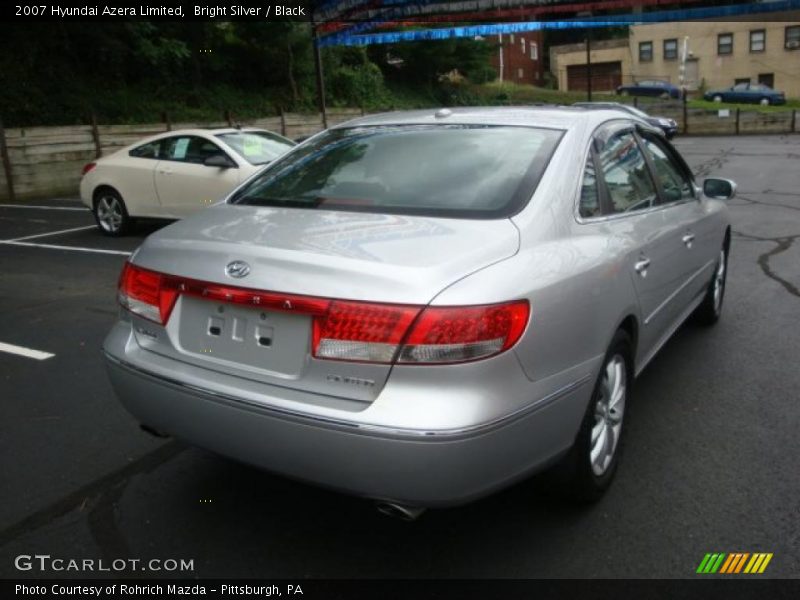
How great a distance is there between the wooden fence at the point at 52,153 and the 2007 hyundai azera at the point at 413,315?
539 inches

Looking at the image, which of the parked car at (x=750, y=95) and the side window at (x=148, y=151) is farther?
the parked car at (x=750, y=95)

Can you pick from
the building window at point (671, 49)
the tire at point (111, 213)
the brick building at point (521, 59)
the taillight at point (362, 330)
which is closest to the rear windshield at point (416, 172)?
the taillight at point (362, 330)

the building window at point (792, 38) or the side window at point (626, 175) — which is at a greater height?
the building window at point (792, 38)

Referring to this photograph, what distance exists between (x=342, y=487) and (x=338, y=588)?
1.46 feet

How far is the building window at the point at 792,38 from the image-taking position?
48.1 m

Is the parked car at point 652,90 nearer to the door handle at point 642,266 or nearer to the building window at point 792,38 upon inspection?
the building window at point 792,38

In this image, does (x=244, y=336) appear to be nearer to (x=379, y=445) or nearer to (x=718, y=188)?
(x=379, y=445)

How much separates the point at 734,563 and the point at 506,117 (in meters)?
2.14

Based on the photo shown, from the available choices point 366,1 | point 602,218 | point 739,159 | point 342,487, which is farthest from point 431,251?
point 739,159

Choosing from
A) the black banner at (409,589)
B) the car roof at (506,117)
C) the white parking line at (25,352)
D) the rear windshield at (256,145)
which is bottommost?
the black banner at (409,589)

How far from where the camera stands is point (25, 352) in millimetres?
4977

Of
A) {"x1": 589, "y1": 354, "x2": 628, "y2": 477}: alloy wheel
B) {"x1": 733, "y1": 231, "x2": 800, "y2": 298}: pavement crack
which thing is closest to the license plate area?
{"x1": 589, "y1": 354, "x2": 628, "y2": 477}: alloy wheel

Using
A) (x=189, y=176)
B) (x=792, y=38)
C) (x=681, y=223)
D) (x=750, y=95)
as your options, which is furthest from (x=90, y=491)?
(x=792, y=38)

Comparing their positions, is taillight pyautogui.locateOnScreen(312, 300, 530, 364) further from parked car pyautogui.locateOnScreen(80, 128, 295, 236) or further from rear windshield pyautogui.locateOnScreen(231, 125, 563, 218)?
parked car pyautogui.locateOnScreen(80, 128, 295, 236)
